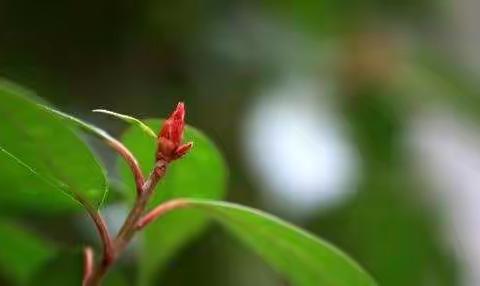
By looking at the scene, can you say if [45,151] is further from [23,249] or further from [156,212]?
[23,249]

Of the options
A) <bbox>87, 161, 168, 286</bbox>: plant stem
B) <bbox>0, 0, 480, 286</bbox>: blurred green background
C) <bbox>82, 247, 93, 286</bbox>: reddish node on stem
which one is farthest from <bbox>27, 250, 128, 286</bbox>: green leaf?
<bbox>0, 0, 480, 286</bbox>: blurred green background

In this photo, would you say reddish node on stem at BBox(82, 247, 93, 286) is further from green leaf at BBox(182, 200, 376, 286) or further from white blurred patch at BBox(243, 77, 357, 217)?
white blurred patch at BBox(243, 77, 357, 217)

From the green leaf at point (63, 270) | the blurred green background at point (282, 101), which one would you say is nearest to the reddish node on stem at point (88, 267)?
the green leaf at point (63, 270)

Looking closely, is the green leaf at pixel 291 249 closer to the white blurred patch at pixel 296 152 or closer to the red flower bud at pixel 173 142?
the red flower bud at pixel 173 142

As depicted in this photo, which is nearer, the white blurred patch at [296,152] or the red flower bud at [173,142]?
the red flower bud at [173,142]

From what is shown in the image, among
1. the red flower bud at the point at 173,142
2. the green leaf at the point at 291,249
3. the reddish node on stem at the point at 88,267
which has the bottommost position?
the reddish node on stem at the point at 88,267

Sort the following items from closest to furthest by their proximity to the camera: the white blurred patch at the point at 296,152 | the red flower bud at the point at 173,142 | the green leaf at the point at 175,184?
the red flower bud at the point at 173,142, the green leaf at the point at 175,184, the white blurred patch at the point at 296,152
